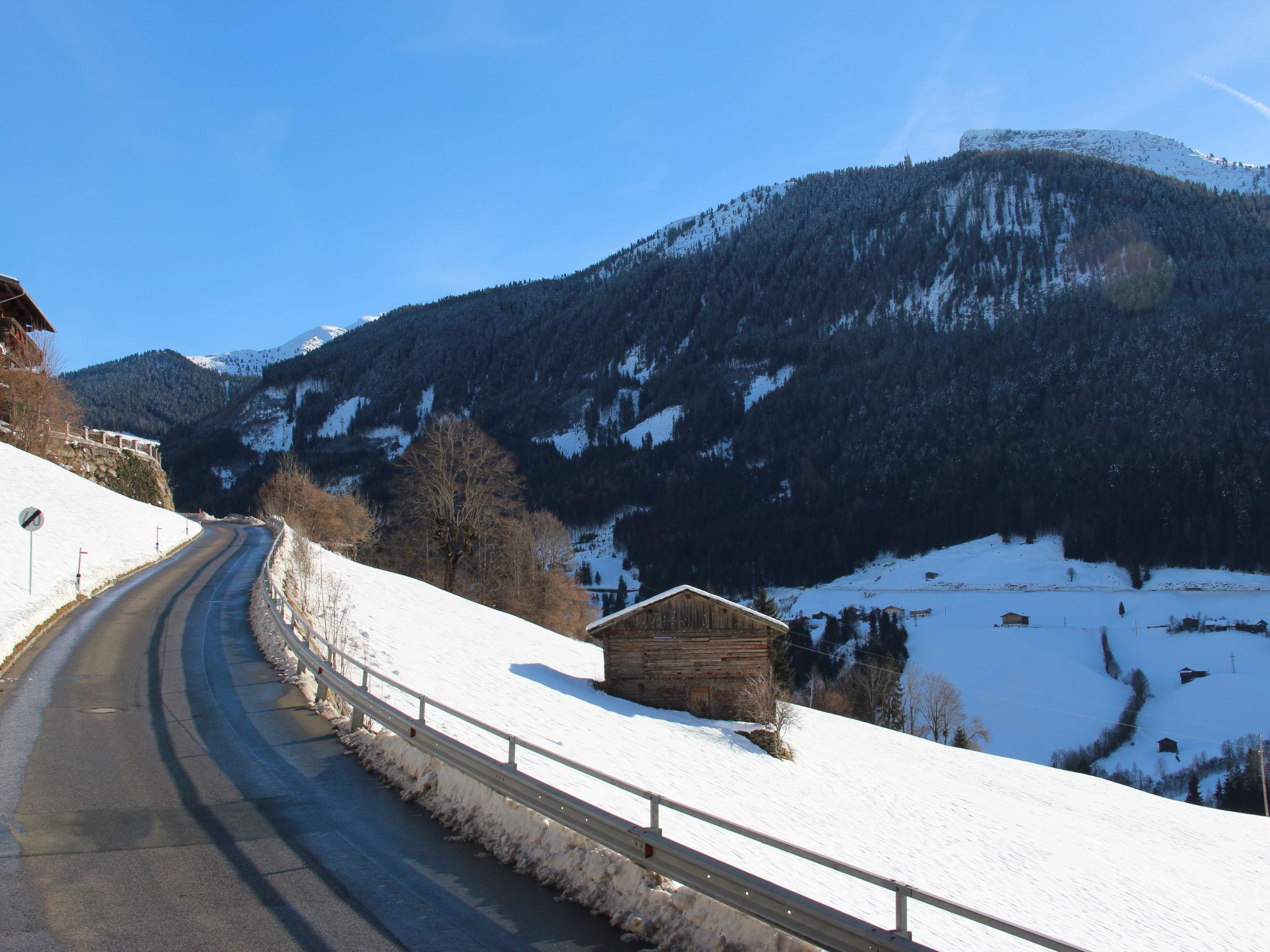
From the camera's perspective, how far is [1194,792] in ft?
216

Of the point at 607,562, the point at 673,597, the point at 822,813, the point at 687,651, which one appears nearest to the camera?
the point at 822,813

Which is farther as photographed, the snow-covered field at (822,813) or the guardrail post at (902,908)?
the snow-covered field at (822,813)

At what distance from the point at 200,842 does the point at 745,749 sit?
22039 millimetres

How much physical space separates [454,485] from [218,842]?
1342 inches

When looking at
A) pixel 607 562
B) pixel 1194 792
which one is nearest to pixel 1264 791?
pixel 1194 792

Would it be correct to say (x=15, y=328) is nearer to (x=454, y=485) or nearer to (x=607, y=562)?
(x=454, y=485)

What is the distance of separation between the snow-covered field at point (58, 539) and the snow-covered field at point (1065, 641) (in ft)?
253

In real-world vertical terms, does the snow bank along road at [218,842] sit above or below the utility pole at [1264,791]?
above

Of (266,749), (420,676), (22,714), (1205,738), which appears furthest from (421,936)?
(1205,738)

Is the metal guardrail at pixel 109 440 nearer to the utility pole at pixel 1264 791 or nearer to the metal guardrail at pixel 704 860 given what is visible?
the metal guardrail at pixel 704 860

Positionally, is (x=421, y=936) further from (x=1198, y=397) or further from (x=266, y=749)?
(x=1198, y=397)

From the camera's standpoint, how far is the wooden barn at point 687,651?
31.5m

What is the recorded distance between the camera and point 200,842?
7207 millimetres

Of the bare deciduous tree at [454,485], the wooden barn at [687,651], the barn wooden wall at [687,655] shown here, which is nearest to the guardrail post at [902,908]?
the wooden barn at [687,651]
